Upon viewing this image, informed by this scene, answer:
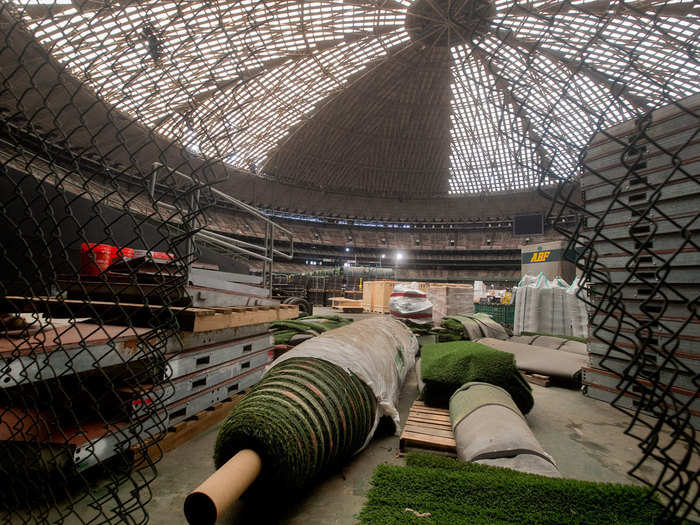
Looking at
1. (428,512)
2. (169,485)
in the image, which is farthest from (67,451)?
(428,512)

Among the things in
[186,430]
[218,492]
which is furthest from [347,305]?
[218,492]

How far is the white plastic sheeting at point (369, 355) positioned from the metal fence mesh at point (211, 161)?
1.43 m

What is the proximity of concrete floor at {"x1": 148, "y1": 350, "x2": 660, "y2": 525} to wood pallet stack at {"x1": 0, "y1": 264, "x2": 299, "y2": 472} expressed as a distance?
1.38 feet

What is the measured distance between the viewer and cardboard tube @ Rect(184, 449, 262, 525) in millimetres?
1820

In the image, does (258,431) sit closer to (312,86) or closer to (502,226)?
(312,86)

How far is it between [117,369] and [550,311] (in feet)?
31.1

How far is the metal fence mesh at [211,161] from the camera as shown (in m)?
1.71

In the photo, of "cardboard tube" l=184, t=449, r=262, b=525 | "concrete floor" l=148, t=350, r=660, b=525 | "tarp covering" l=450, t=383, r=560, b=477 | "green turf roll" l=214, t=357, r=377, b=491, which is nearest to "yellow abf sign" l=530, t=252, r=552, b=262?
"concrete floor" l=148, t=350, r=660, b=525

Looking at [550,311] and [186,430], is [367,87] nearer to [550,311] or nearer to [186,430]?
[550,311]

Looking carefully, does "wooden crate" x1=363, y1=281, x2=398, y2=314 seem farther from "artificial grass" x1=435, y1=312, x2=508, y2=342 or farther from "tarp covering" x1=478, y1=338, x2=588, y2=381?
"tarp covering" x1=478, y1=338, x2=588, y2=381

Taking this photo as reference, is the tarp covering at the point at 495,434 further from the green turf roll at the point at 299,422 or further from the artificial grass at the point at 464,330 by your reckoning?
the artificial grass at the point at 464,330

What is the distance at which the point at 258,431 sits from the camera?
7.64ft

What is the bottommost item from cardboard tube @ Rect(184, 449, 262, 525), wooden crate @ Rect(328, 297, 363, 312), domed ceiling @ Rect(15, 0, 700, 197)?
cardboard tube @ Rect(184, 449, 262, 525)

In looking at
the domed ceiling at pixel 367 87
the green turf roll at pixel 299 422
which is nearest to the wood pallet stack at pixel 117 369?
the green turf roll at pixel 299 422
